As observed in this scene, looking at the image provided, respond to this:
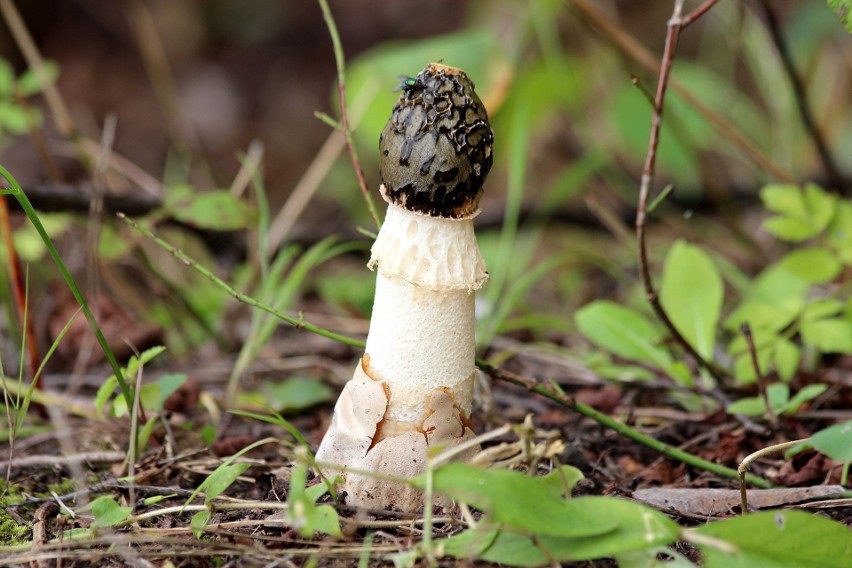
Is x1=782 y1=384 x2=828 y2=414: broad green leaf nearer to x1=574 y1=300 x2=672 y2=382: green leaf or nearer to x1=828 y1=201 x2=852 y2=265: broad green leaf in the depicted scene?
x1=574 y1=300 x2=672 y2=382: green leaf

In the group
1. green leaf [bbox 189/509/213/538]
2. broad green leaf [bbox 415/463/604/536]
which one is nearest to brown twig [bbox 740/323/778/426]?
broad green leaf [bbox 415/463/604/536]

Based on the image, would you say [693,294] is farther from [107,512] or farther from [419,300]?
[107,512]

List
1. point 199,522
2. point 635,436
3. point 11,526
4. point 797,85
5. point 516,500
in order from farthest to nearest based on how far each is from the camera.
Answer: point 797,85
point 635,436
point 11,526
point 199,522
point 516,500

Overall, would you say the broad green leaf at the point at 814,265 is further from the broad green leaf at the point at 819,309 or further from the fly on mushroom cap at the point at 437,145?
the fly on mushroom cap at the point at 437,145

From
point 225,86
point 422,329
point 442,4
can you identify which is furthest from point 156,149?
point 422,329

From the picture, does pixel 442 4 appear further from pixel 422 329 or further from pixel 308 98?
pixel 422 329

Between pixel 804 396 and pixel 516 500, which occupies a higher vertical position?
pixel 804 396

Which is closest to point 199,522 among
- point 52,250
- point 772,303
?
point 52,250
